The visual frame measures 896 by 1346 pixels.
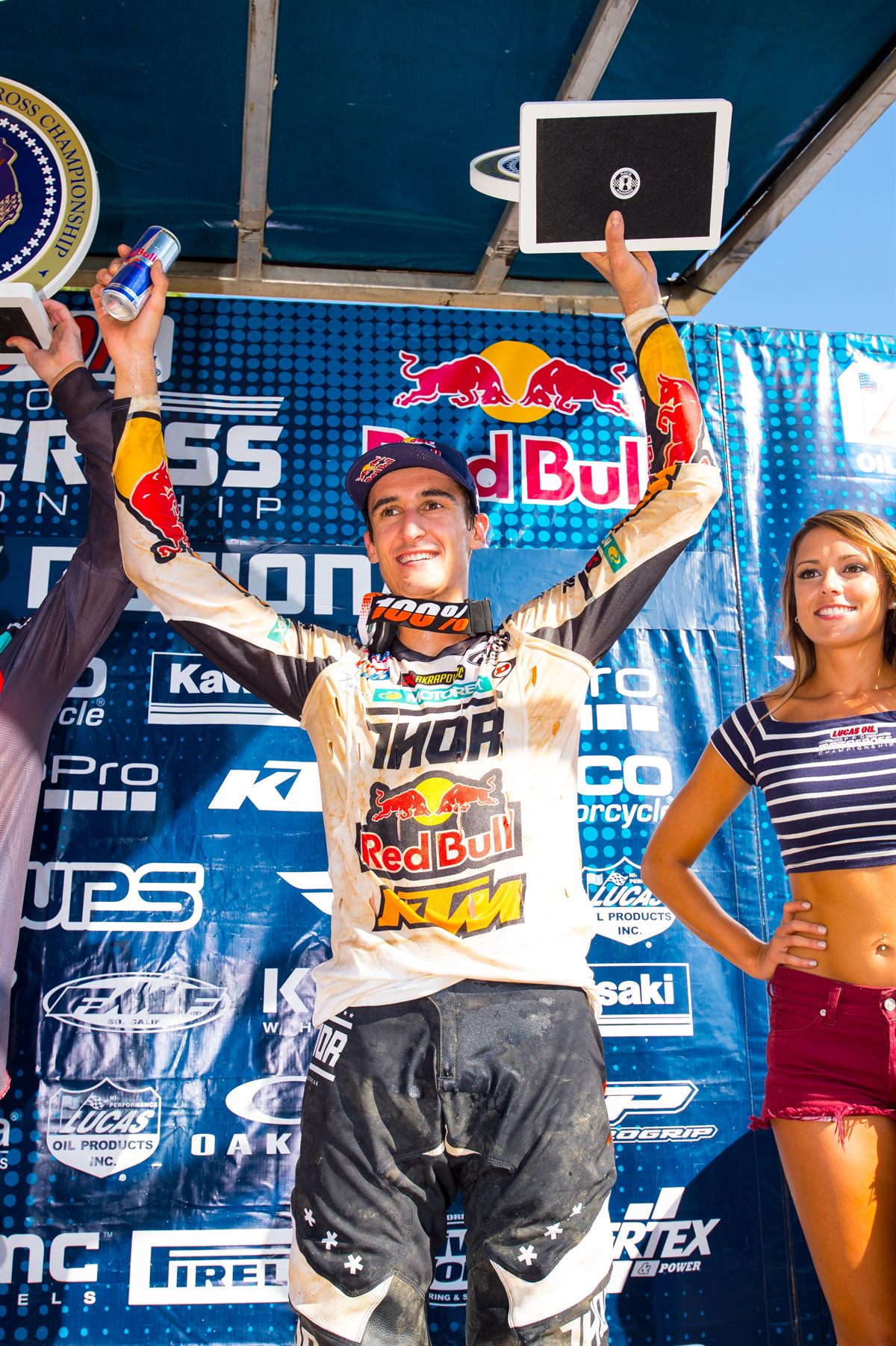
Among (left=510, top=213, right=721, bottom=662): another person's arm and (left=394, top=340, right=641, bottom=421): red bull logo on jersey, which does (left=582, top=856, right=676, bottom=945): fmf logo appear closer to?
(left=510, top=213, right=721, bottom=662): another person's arm

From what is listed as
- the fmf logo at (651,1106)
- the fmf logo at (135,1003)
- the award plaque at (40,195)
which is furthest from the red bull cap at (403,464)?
the fmf logo at (651,1106)

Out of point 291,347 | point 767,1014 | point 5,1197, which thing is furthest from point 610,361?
point 5,1197

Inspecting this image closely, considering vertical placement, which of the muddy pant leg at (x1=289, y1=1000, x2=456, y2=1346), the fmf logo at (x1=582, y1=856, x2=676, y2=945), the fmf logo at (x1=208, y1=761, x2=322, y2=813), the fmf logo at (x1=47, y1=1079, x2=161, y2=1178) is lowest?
the fmf logo at (x1=47, y1=1079, x2=161, y2=1178)

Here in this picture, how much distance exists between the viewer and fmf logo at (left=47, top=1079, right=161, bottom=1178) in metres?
2.47

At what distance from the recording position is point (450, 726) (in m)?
1.81

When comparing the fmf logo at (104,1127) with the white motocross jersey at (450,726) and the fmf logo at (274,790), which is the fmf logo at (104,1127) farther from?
the white motocross jersey at (450,726)

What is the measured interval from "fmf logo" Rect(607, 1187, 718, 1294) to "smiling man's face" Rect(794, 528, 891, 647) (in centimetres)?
147

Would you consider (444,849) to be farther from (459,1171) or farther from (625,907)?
(625,907)

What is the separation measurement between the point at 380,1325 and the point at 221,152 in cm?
263

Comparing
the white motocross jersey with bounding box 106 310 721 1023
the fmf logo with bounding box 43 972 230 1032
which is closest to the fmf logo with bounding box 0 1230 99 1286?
the fmf logo with bounding box 43 972 230 1032

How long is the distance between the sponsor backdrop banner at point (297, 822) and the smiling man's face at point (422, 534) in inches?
28.7

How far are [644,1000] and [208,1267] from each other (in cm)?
122

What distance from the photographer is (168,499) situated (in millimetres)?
1984

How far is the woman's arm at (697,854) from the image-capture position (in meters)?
2.22
